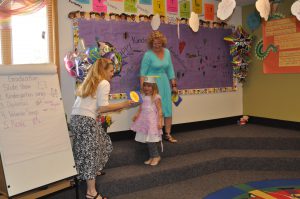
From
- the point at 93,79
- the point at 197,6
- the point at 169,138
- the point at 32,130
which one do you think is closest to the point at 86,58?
the point at 93,79

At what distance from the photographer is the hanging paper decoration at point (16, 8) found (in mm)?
3615

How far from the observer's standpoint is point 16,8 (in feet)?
12.2

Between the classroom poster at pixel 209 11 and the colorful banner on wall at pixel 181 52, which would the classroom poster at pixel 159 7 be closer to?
the colorful banner on wall at pixel 181 52

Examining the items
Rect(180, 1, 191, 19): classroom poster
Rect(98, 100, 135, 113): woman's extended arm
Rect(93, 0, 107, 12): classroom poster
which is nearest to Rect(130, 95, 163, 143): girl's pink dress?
Rect(98, 100, 135, 113): woman's extended arm

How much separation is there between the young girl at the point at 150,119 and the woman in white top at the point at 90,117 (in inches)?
27.1

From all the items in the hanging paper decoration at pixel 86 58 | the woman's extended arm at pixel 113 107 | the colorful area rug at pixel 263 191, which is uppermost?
the hanging paper decoration at pixel 86 58

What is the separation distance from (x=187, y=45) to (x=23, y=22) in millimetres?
2425

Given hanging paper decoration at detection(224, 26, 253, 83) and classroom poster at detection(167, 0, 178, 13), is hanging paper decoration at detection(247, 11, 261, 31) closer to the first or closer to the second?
hanging paper decoration at detection(224, 26, 253, 83)

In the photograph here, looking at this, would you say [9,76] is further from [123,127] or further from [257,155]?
[257,155]

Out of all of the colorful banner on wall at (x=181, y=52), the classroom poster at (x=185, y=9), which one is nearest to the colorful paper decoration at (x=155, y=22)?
the colorful banner on wall at (x=181, y=52)

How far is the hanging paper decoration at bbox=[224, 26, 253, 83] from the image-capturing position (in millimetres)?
5422

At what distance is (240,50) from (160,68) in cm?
181

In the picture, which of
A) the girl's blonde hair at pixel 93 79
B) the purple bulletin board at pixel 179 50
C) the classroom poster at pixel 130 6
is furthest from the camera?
the classroom poster at pixel 130 6

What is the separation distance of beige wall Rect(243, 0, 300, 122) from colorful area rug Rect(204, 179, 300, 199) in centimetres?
169
